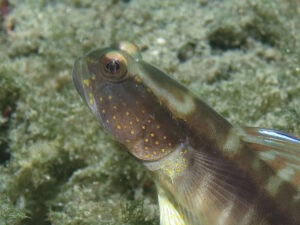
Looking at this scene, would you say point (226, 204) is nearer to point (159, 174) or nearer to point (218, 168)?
point (218, 168)

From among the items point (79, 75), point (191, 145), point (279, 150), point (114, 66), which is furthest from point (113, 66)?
point (279, 150)

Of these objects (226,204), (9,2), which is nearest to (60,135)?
(226,204)

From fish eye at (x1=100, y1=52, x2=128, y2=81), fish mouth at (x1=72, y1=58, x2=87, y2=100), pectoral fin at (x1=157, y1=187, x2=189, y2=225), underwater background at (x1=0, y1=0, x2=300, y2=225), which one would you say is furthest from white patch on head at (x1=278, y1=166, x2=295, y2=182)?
fish mouth at (x1=72, y1=58, x2=87, y2=100)

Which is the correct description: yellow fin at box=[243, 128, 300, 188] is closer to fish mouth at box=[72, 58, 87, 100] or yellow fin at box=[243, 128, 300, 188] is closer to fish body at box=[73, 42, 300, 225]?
fish body at box=[73, 42, 300, 225]

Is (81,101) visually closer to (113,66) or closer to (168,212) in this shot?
(113,66)

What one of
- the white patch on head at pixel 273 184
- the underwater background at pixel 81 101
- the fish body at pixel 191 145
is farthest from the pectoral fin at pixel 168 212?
the white patch on head at pixel 273 184
